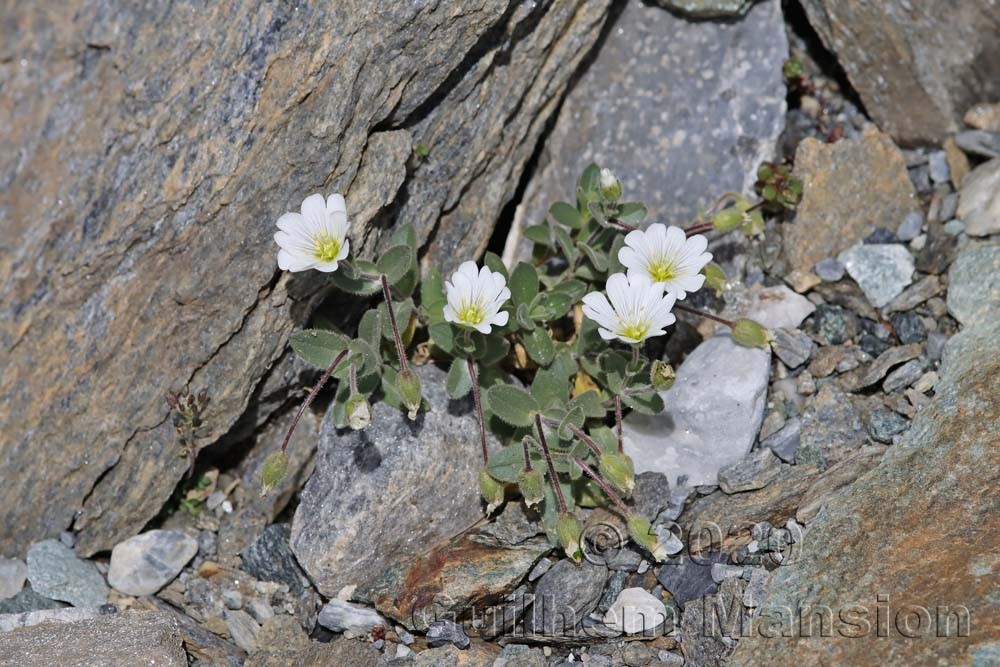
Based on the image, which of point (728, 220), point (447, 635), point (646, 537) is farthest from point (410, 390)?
point (728, 220)

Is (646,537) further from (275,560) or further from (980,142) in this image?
(980,142)

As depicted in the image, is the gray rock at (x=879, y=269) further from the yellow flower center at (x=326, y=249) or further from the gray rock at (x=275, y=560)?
the gray rock at (x=275, y=560)

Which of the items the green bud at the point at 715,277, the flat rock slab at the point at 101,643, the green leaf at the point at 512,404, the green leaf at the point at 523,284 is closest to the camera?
the flat rock slab at the point at 101,643

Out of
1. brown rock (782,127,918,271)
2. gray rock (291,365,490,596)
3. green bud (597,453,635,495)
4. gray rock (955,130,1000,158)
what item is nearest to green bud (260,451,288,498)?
gray rock (291,365,490,596)

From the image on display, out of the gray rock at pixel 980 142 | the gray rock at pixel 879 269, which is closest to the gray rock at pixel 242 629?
the gray rock at pixel 879 269

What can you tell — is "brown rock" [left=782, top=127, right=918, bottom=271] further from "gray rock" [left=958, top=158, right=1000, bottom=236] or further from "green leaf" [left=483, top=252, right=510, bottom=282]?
Result: "green leaf" [left=483, top=252, right=510, bottom=282]
